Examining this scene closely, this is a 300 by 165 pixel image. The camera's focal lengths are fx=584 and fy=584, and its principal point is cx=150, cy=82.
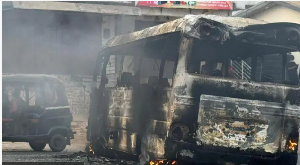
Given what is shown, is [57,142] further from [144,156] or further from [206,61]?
[206,61]

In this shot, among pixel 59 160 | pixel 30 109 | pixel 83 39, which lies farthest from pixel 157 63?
pixel 83 39

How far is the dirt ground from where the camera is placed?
1573cm

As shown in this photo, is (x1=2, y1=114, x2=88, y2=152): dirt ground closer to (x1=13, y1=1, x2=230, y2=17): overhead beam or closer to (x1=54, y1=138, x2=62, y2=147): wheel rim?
(x1=54, y1=138, x2=62, y2=147): wheel rim

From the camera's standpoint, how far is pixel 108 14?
23453 millimetres

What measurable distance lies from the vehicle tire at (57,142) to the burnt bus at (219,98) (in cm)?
561

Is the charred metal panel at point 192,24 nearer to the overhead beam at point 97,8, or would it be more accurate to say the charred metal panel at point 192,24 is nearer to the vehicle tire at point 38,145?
the vehicle tire at point 38,145

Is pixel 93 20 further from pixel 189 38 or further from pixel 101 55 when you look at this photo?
pixel 189 38

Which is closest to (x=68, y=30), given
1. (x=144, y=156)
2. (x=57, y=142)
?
(x=57, y=142)

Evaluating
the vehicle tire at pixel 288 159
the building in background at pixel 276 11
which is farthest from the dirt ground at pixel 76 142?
the vehicle tire at pixel 288 159

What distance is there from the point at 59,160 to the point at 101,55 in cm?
275

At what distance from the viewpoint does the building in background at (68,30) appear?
22891mm

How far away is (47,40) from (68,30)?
932 millimetres

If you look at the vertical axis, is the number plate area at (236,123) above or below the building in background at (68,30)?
below

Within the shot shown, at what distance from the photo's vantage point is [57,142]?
14.5 metres
